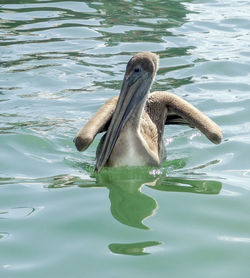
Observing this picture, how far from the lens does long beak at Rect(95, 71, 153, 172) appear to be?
6250 millimetres

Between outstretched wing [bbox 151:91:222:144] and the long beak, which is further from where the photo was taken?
outstretched wing [bbox 151:91:222:144]

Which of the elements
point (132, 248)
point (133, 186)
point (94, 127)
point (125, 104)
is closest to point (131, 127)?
point (125, 104)

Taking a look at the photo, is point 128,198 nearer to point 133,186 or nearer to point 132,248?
point 133,186

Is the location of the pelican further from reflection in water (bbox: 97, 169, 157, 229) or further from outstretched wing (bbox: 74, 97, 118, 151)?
reflection in water (bbox: 97, 169, 157, 229)

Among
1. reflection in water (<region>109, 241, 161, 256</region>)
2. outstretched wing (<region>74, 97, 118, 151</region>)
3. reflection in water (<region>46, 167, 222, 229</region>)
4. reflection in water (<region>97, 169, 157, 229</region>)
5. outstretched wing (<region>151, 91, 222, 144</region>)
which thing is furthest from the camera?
outstretched wing (<region>151, 91, 222, 144</region>)

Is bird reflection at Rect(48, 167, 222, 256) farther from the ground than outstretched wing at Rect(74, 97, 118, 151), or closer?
closer

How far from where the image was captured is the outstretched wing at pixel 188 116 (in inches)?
267

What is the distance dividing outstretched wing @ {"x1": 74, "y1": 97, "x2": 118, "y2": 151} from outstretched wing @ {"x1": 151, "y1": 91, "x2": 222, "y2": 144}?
619 millimetres

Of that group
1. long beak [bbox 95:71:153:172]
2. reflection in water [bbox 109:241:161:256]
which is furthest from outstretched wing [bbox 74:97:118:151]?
reflection in water [bbox 109:241:161:256]

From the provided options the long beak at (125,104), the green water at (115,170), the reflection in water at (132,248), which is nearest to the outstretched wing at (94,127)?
the long beak at (125,104)

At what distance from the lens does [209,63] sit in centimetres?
1036

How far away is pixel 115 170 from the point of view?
643cm

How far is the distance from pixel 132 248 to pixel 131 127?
2071 millimetres

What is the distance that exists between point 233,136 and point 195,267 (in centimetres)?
340
